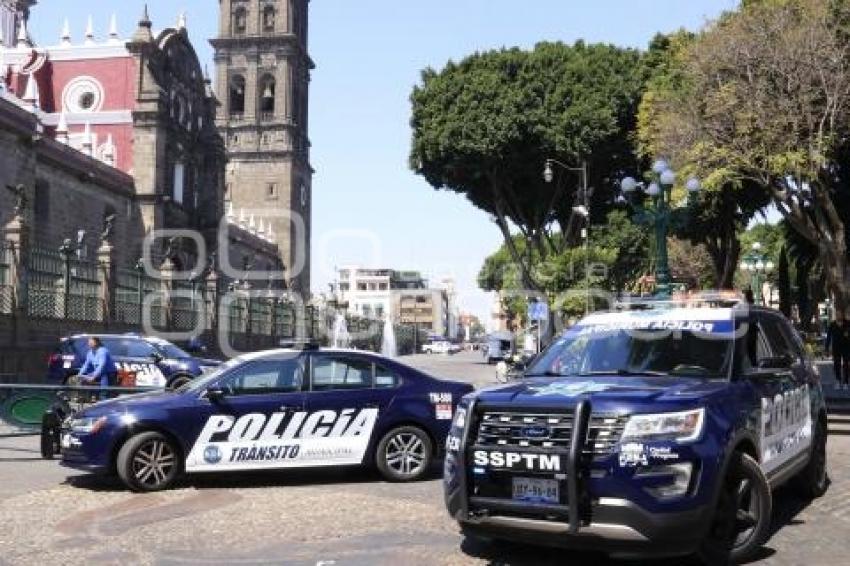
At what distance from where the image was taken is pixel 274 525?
7.73 metres

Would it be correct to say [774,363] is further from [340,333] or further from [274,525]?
[340,333]

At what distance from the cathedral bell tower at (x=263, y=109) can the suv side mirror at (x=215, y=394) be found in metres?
79.2

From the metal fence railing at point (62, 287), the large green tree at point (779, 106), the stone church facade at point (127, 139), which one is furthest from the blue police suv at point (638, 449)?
the stone church facade at point (127, 139)

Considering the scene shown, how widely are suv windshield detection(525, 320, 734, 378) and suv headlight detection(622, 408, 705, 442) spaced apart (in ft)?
3.10

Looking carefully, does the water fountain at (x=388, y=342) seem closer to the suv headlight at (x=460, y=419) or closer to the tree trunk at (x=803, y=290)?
the tree trunk at (x=803, y=290)

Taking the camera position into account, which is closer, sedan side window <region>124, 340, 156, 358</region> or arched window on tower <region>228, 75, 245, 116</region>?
sedan side window <region>124, 340, 156, 358</region>

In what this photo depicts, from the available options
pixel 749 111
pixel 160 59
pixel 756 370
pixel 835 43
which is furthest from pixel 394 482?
pixel 160 59

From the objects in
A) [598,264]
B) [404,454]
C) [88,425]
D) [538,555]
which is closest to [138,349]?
[88,425]

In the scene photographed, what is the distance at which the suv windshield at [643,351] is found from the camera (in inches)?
272

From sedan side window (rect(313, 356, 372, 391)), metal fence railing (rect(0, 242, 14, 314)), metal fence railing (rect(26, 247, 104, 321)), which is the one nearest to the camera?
sedan side window (rect(313, 356, 372, 391))

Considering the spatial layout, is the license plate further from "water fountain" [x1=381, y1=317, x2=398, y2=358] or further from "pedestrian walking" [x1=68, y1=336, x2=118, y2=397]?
"water fountain" [x1=381, y1=317, x2=398, y2=358]

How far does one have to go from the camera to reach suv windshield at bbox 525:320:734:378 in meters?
6.91

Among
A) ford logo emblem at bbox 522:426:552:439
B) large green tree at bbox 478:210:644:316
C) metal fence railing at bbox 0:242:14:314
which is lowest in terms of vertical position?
ford logo emblem at bbox 522:426:552:439

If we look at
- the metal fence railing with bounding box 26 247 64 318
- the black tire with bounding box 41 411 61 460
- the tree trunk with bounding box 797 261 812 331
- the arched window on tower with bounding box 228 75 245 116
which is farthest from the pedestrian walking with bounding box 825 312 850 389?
the arched window on tower with bounding box 228 75 245 116
